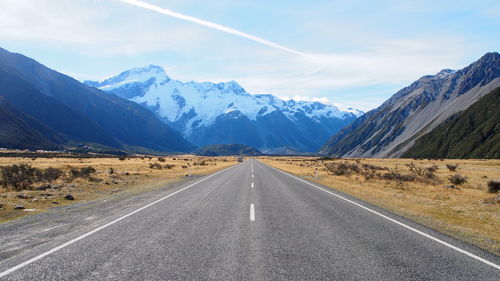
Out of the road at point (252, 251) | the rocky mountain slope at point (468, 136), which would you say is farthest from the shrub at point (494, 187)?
the rocky mountain slope at point (468, 136)

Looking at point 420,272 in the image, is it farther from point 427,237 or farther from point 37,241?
point 37,241

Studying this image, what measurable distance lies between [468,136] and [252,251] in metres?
169

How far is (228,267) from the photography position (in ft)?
19.3

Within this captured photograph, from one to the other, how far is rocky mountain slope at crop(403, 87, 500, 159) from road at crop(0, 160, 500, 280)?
5425 inches

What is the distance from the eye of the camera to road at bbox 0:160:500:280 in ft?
18.5

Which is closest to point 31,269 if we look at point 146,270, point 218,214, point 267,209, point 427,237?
point 146,270

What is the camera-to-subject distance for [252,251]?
6875 millimetres

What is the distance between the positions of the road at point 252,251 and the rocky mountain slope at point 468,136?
138 m

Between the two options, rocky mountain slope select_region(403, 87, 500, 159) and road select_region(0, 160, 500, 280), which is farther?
rocky mountain slope select_region(403, 87, 500, 159)

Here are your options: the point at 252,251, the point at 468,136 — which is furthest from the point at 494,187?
the point at 468,136

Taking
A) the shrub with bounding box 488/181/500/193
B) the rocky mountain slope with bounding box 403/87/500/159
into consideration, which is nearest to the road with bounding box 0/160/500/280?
the shrub with bounding box 488/181/500/193

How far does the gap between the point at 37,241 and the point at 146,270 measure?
12.7ft

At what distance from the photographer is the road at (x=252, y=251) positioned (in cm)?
565

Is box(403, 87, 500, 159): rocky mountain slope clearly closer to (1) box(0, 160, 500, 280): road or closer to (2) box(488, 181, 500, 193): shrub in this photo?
(2) box(488, 181, 500, 193): shrub
